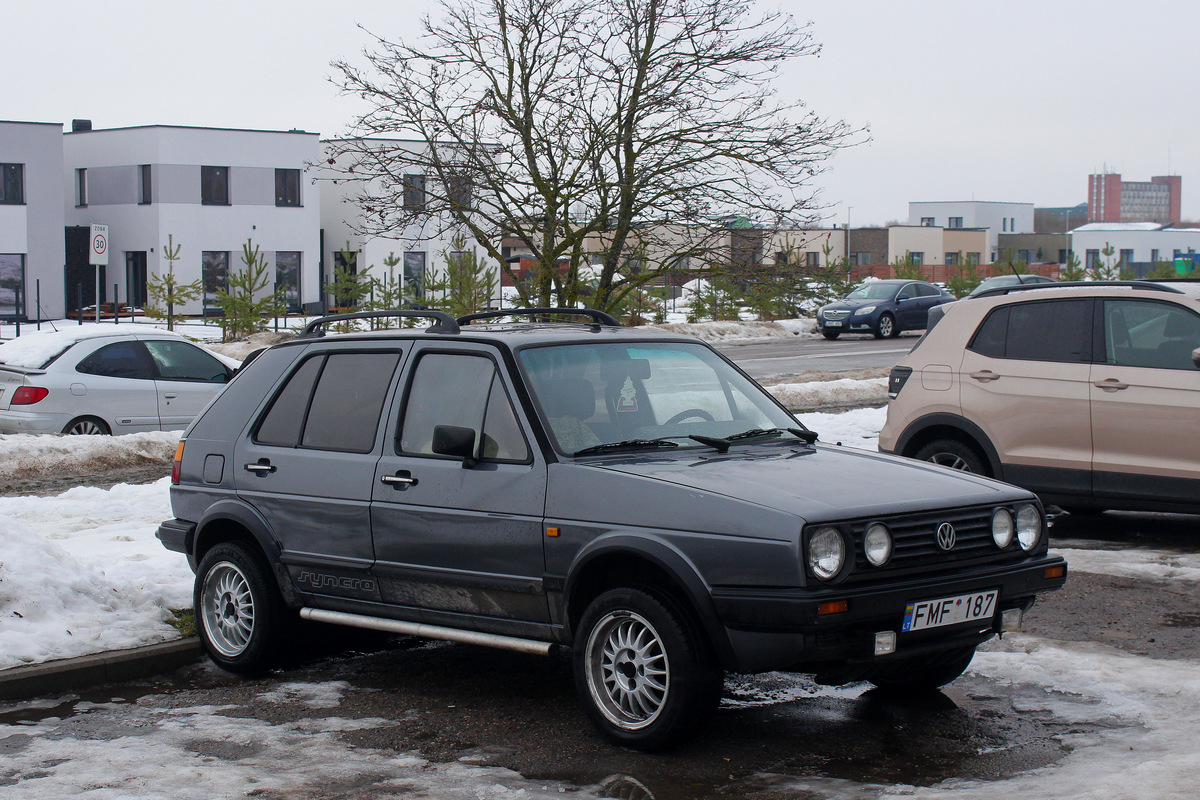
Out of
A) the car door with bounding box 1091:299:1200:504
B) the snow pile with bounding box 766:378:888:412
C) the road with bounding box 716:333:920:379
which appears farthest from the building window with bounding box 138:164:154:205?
the car door with bounding box 1091:299:1200:504

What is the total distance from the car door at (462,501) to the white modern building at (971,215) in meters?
126

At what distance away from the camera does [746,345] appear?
120 ft

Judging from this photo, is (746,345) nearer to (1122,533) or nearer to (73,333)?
(73,333)

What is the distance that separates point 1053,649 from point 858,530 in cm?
227

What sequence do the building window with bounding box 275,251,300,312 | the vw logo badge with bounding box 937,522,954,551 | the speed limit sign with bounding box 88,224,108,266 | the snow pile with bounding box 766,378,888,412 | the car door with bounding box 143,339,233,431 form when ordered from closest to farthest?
1. the vw logo badge with bounding box 937,522,954,551
2. the car door with bounding box 143,339,233,431
3. the snow pile with bounding box 766,378,888,412
4. the speed limit sign with bounding box 88,224,108,266
5. the building window with bounding box 275,251,300,312

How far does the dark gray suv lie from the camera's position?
468cm

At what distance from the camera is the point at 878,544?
471 centimetres

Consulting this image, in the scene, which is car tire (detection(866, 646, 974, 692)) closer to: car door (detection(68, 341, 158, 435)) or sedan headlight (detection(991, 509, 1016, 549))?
sedan headlight (detection(991, 509, 1016, 549))

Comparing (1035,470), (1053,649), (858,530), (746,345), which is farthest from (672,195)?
(746,345)

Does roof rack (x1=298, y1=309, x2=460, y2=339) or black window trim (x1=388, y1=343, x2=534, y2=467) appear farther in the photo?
roof rack (x1=298, y1=309, x2=460, y2=339)

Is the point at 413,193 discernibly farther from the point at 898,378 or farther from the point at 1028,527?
the point at 1028,527

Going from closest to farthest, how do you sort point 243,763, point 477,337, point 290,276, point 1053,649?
point 243,763 → point 477,337 → point 1053,649 → point 290,276

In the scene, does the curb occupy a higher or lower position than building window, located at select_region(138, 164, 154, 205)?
lower

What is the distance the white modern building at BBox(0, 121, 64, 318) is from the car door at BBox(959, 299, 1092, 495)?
148 ft
